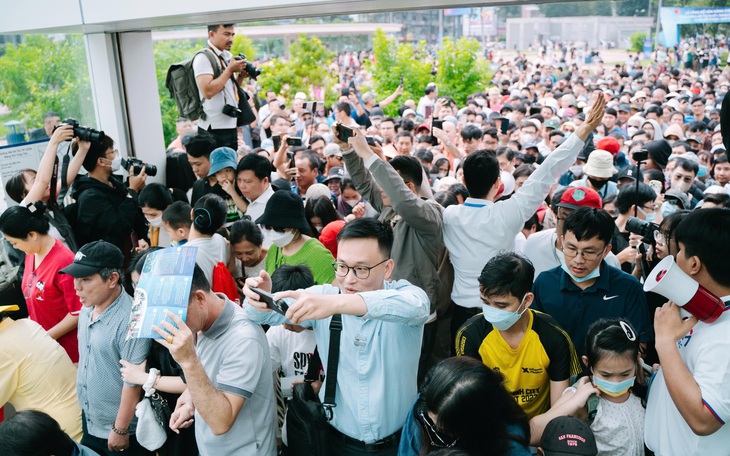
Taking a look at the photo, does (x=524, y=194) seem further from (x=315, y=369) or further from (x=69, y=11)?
(x=69, y=11)

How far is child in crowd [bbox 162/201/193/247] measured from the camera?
392 cm

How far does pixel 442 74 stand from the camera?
46.1ft

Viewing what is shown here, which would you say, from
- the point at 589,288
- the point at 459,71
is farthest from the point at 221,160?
the point at 459,71

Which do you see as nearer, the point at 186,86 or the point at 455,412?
the point at 455,412

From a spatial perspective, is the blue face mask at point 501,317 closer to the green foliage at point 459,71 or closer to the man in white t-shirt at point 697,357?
the man in white t-shirt at point 697,357

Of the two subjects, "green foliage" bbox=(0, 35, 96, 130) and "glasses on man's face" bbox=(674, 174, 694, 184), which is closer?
"green foliage" bbox=(0, 35, 96, 130)

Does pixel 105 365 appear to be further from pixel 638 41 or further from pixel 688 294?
pixel 638 41

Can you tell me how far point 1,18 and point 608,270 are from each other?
537 cm

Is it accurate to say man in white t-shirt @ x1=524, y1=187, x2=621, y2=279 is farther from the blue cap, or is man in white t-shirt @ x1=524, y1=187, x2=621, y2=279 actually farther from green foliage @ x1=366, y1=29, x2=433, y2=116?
green foliage @ x1=366, y1=29, x2=433, y2=116

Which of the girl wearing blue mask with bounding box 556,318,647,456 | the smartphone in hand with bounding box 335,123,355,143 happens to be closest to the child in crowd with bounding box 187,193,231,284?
the smartphone in hand with bounding box 335,123,355,143

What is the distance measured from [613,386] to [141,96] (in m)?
4.78

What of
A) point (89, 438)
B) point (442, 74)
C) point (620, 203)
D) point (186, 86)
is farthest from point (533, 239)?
point (442, 74)

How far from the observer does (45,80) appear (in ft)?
18.2

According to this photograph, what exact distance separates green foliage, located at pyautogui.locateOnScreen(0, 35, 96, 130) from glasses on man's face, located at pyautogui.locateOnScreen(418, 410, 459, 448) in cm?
475
